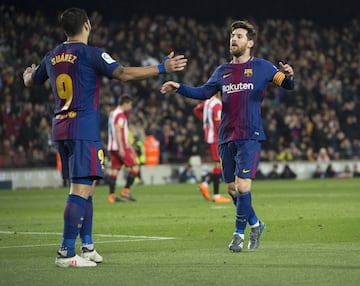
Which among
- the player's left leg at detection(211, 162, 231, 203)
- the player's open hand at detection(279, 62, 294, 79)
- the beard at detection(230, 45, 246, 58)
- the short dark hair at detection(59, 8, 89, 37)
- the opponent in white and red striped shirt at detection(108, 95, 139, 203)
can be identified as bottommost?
the player's left leg at detection(211, 162, 231, 203)

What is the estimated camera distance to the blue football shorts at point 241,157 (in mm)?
10680

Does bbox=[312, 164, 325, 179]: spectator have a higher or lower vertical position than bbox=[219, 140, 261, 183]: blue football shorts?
lower

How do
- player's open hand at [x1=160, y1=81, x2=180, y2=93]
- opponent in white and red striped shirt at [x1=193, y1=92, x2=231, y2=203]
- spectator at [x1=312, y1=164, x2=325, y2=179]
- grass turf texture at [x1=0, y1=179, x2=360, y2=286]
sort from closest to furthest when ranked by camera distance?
grass turf texture at [x1=0, y1=179, x2=360, y2=286] < player's open hand at [x1=160, y1=81, x2=180, y2=93] < opponent in white and red striped shirt at [x1=193, y1=92, x2=231, y2=203] < spectator at [x1=312, y1=164, x2=325, y2=179]

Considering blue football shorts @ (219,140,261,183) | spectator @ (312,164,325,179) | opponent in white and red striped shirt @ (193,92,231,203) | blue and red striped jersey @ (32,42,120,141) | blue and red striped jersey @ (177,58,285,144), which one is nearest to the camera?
blue and red striped jersey @ (32,42,120,141)

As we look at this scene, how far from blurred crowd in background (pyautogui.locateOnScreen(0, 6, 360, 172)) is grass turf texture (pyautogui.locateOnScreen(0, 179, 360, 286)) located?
9439mm

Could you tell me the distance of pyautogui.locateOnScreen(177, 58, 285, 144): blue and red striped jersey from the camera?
10.8 m

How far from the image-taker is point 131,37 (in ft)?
121

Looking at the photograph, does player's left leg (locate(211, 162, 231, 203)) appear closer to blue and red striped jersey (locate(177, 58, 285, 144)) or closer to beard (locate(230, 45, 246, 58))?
blue and red striped jersey (locate(177, 58, 285, 144))

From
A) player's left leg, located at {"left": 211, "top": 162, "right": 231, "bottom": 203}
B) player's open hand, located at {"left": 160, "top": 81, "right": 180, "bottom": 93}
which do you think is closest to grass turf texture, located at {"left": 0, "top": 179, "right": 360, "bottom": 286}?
player's left leg, located at {"left": 211, "top": 162, "right": 231, "bottom": 203}

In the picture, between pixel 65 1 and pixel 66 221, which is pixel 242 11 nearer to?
pixel 65 1

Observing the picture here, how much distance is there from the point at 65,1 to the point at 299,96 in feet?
35.4

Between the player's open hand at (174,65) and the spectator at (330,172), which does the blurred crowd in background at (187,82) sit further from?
the player's open hand at (174,65)

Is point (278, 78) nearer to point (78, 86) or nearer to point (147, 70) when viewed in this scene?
point (147, 70)

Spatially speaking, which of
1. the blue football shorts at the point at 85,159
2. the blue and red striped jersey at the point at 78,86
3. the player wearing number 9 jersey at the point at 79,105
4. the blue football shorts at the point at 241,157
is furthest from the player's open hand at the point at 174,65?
the blue football shorts at the point at 241,157
